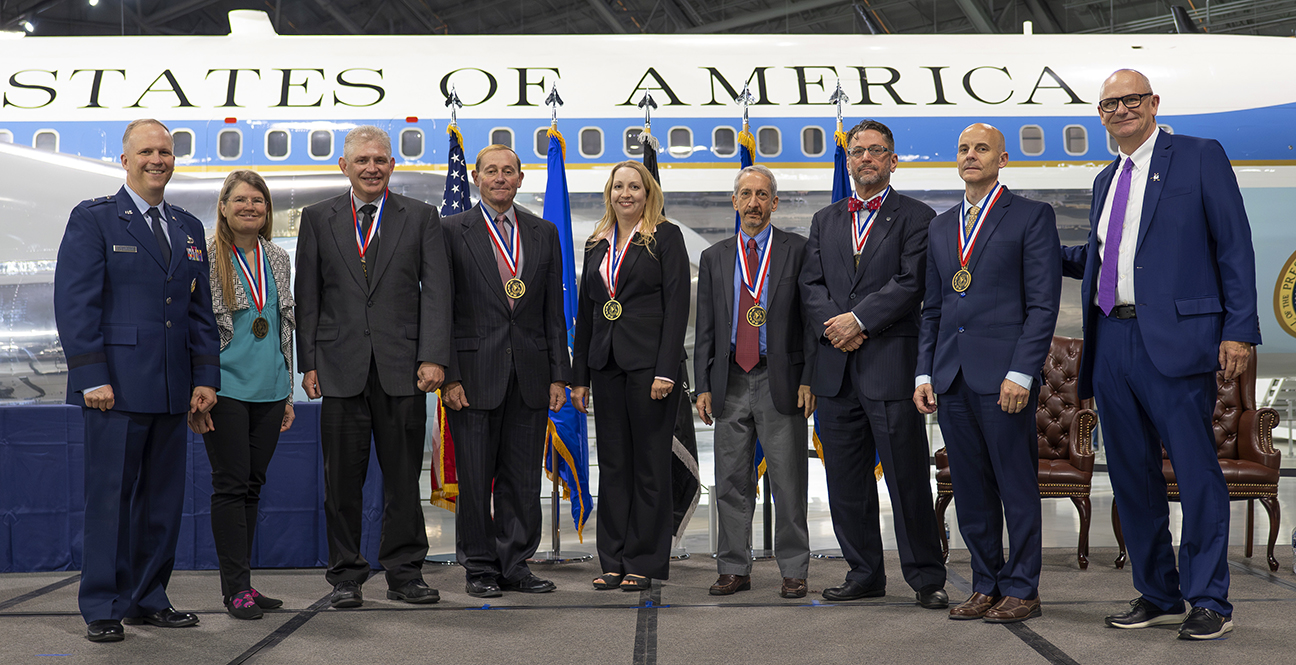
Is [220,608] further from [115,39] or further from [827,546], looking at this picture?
[115,39]

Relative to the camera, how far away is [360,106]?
638 centimetres

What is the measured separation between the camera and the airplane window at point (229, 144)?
6.28 metres

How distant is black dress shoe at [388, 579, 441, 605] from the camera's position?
3592 millimetres

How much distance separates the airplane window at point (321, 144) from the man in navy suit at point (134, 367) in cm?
299

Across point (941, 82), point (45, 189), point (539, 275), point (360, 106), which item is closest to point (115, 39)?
point (45, 189)

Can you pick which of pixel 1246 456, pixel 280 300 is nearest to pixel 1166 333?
pixel 1246 456

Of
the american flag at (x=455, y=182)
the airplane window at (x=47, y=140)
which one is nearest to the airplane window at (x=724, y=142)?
the american flag at (x=455, y=182)

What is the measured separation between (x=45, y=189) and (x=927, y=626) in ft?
20.2

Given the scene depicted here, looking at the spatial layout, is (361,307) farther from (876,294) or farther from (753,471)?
(876,294)

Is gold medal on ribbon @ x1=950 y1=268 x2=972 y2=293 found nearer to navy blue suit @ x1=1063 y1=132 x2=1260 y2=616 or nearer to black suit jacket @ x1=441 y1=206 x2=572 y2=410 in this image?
navy blue suit @ x1=1063 y1=132 x2=1260 y2=616

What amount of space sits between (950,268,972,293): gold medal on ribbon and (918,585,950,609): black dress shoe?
112 centimetres

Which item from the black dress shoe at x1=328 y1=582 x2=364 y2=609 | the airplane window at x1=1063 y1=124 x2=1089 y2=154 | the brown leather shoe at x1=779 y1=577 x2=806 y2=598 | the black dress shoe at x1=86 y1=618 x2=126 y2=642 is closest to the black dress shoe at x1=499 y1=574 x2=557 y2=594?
the black dress shoe at x1=328 y1=582 x2=364 y2=609

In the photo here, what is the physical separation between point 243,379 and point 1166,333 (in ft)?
10.6

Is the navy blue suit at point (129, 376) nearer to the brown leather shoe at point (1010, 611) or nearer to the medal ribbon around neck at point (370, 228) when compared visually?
the medal ribbon around neck at point (370, 228)
